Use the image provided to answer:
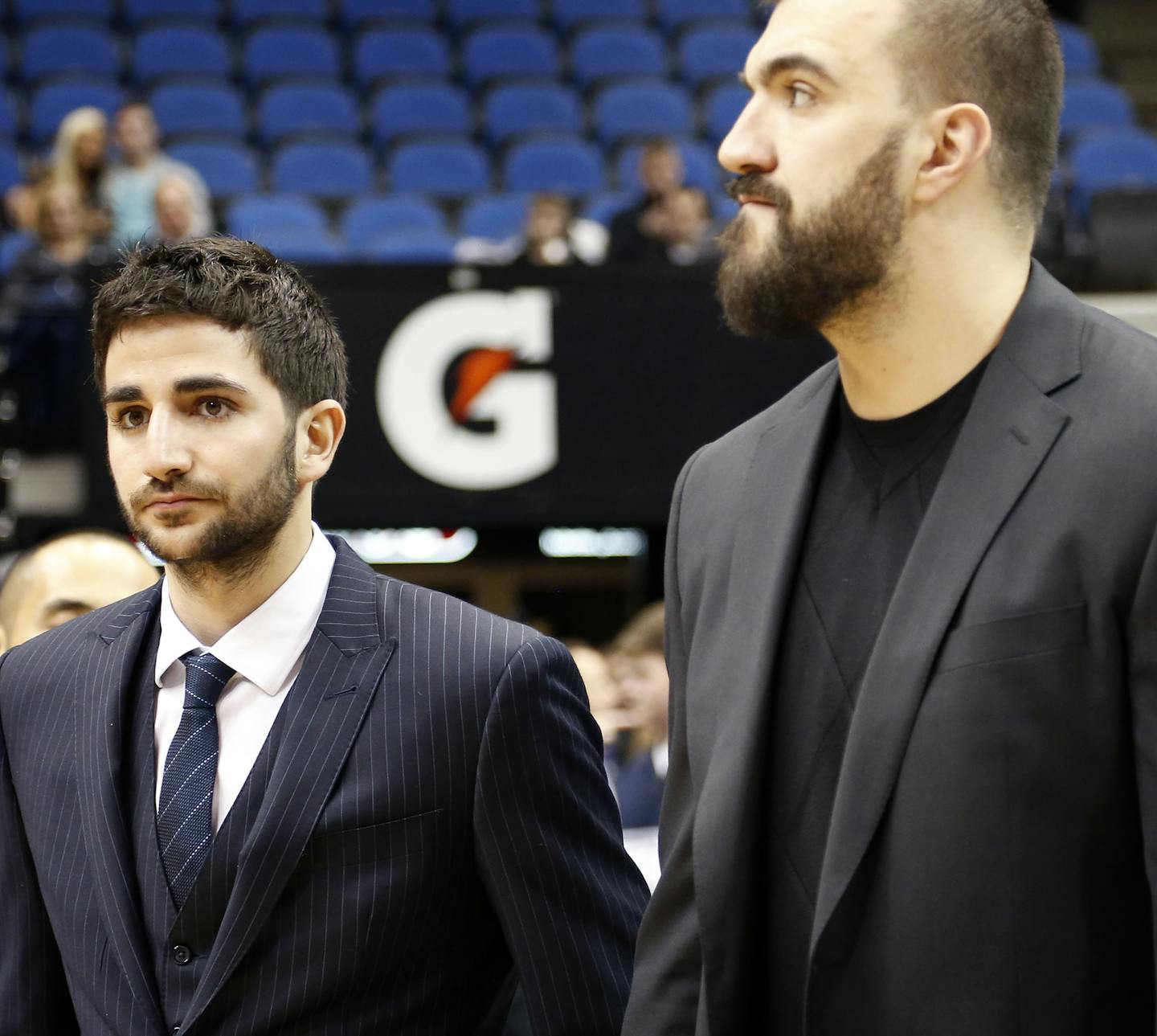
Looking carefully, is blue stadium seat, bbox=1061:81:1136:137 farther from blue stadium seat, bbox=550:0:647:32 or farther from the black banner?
the black banner

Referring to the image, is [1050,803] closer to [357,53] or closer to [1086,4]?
[357,53]

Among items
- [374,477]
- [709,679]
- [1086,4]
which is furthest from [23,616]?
[1086,4]

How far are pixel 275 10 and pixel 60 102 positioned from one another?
2.01 m

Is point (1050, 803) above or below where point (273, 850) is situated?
above

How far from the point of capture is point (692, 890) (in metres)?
2.08

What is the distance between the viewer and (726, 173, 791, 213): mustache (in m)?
1.98

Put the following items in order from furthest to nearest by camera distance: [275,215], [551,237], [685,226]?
[275,215], [685,226], [551,237]

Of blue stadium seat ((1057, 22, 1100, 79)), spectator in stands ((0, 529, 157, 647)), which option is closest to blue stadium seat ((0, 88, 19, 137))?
blue stadium seat ((1057, 22, 1100, 79))

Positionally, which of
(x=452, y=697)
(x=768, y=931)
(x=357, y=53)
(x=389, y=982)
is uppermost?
(x=357, y=53)

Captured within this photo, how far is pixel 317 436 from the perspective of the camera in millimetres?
2512

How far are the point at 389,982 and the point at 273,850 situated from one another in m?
0.24

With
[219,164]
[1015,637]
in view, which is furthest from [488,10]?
[1015,637]

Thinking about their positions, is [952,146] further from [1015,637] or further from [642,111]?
[642,111]

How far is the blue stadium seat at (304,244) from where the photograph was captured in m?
8.87
